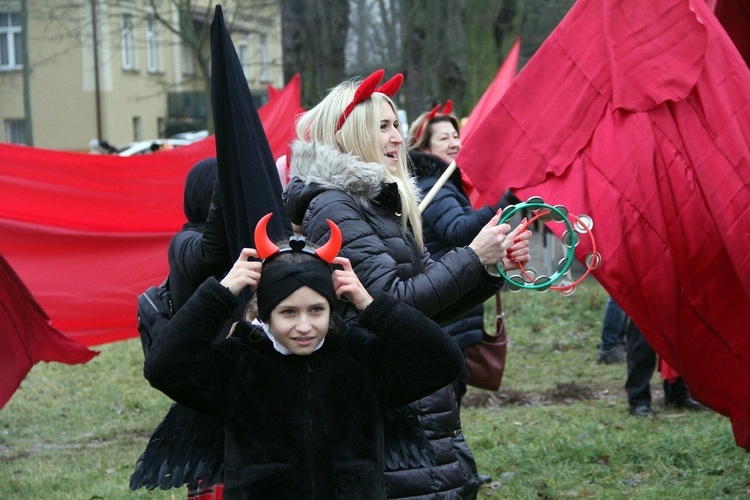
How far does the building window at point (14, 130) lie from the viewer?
43281 millimetres

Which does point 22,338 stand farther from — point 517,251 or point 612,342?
point 612,342

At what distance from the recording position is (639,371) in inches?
319

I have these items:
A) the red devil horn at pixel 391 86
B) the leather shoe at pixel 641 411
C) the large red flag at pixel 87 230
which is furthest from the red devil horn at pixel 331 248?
the leather shoe at pixel 641 411

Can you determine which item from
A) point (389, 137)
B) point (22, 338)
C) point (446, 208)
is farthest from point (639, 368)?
point (389, 137)

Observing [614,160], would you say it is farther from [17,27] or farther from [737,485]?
[17,27]

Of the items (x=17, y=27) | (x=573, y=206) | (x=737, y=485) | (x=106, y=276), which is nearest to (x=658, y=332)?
(x=573, y=206)

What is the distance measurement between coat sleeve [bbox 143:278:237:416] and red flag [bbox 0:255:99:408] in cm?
374

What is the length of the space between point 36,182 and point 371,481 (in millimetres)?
5411

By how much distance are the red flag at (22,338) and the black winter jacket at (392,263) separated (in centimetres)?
337

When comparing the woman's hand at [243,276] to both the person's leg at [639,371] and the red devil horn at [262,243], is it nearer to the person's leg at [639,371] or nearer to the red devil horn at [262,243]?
the red devil horn at [262,243]

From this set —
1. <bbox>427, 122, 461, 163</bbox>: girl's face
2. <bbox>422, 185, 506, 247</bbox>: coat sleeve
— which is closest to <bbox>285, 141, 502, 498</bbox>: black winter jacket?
<bbox>422, 185, 506, 247</bbox>: coat sleeve

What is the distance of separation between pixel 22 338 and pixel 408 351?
13.8ft

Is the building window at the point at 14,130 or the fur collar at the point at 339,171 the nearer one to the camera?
the fur collar at the point at 339,171

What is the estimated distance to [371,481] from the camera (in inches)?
126
